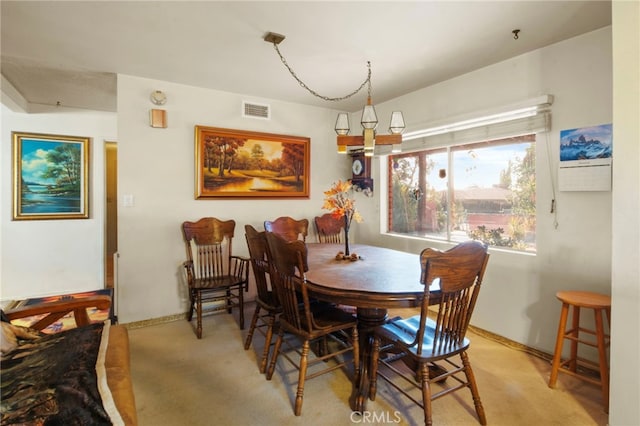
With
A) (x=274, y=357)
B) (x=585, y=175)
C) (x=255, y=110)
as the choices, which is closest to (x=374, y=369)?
(x=274, y=357)

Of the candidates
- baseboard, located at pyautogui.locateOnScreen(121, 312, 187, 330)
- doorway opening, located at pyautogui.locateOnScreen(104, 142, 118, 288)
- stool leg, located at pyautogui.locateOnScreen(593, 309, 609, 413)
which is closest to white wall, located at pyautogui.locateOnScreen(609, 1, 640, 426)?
stool leg, located at pyautogui.locateOnScreen(593, 309, 609, 413)

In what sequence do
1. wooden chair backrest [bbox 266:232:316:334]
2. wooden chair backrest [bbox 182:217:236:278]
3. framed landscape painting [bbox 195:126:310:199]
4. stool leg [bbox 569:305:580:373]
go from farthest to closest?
framed landscape painting [bbox 195:126:310:199], wooden chair backrest [bbox 182:217:236:278], stool leg [bbox 569:305:580:373], wooden chair backrest [bbox 266:232:316:334]

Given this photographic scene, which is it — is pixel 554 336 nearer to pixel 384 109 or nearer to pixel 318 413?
pixel 318 413

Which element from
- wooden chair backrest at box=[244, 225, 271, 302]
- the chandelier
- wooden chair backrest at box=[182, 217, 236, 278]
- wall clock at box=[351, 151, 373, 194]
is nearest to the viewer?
wooden chair backrest at box=[244, 225, 271, 302]

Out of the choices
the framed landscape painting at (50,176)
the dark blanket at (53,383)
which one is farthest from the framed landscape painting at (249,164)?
the dark blanket at (53,383)

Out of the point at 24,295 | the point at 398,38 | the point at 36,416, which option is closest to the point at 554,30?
the point at 398,38

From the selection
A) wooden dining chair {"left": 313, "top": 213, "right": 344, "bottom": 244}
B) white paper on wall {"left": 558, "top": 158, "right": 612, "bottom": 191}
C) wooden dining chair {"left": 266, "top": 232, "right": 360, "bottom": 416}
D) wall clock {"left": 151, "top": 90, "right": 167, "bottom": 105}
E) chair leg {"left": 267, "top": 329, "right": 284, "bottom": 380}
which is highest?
wall clock {"left": 151, "top": 90, "right": 167, "bottom": 105}

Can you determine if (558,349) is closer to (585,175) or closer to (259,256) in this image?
(585,175)

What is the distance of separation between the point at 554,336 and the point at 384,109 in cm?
284

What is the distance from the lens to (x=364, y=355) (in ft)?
7.15

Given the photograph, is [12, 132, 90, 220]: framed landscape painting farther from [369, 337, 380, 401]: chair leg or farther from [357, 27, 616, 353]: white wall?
[357, 27, 616, 353]: white wall

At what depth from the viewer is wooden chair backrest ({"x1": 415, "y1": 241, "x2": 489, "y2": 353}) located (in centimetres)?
157

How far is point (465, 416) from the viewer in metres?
1.85

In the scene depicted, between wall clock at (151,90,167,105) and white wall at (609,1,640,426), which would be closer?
white wall at (609,1,640,426)
